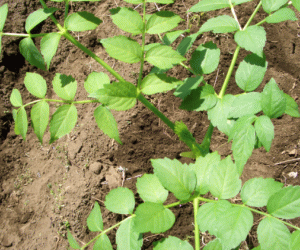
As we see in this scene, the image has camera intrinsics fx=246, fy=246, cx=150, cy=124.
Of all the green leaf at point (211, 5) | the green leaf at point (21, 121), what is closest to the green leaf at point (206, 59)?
the green leaf at point (211, 5)

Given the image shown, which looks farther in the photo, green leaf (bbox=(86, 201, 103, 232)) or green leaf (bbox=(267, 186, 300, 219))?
green leaf (bbox=(86, 201, 103, 232))

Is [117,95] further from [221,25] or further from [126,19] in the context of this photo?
A: [221,25]

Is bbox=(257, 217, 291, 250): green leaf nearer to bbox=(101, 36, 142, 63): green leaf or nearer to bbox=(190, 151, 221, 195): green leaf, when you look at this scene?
bbox=(190, 151, 221, 195): green leaf

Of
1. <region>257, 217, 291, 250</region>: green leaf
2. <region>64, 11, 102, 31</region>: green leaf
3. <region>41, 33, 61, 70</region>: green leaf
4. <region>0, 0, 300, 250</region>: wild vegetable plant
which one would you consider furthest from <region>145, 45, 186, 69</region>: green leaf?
<region>257, 217, 291, 250</region>: green leaf

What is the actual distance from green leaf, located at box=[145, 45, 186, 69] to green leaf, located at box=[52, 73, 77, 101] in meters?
0.52

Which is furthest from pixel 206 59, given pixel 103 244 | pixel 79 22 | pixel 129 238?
pixel 103 244

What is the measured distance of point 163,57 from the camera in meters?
1.23

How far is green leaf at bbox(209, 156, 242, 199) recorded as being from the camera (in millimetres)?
1239

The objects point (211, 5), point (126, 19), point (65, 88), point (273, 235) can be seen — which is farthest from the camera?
point (65, 88)

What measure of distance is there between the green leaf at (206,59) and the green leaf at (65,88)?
0.75 m

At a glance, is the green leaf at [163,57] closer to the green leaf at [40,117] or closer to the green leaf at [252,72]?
the green leaf at [252,72]

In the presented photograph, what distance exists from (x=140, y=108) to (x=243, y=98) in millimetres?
1151

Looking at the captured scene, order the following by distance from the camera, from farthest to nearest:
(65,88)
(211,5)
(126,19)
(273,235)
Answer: (65,88) → (211,5) → (126,19) → (273,235)

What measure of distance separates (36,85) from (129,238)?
1.06 m
